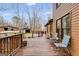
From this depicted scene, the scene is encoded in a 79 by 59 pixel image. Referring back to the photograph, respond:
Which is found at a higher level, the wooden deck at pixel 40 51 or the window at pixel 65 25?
the window at pixel 65 25

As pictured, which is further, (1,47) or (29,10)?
(29,10)

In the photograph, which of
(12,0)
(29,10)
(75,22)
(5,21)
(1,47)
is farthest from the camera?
(29,10)

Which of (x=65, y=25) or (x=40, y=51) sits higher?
(x=65, y=25)

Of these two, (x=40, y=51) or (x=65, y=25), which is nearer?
(x=40, y=51)

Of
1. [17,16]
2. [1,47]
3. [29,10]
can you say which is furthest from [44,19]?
[1,47]

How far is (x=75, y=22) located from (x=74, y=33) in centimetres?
34

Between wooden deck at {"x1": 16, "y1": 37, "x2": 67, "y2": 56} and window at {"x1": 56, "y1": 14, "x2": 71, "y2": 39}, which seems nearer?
wooden deck at {"x1": 16, "y1": 37, "x2": 67, "y2": 56}

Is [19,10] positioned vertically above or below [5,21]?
above

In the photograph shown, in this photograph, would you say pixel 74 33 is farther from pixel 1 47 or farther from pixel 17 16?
pixel 17 16

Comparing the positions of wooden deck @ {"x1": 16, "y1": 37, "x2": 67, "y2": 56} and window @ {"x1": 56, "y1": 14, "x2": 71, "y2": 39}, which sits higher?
window @ {"x1": 56, "y1": 14, "x2": 71, "y2": 39}

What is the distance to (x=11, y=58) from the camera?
4.61 metres

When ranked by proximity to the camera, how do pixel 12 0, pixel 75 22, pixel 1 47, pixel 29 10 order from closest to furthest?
1. pixel 12 0
2. pixel 75 22
3. pixel 1 47
4. pixel 29 10

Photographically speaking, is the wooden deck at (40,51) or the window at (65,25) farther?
the window at (65,25)

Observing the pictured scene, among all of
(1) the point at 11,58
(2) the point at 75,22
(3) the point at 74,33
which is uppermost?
(2) the point at 75,22
